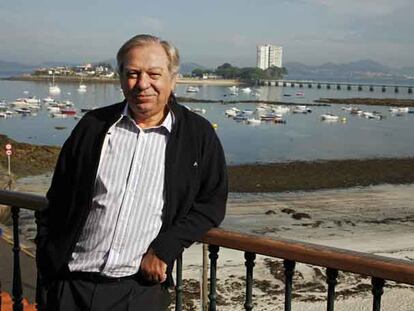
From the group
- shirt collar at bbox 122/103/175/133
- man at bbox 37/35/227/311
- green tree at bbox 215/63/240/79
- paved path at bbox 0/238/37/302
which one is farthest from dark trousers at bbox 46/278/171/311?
green tree at bbox 215/63/240/79

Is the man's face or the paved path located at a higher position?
the man's face

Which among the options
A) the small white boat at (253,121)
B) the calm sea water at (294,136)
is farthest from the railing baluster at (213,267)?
the small white boat at (253,121)

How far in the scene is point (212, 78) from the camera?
18675 cm

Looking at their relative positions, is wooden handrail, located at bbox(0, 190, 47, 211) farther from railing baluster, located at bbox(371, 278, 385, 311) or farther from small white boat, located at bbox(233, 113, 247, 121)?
small white boat, located at bbox(233, 113, 247, 121)

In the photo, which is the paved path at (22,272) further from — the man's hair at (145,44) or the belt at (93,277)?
the man's hair at (145,44)

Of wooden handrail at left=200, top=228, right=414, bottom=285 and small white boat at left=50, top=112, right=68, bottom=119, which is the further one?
small white boat at left=50, top=112, right=68, bottom=119

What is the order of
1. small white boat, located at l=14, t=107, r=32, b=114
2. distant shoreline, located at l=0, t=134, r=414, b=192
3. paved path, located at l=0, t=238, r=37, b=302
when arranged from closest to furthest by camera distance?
paved path, located at l=0, t=238, r=37, b=302 → distant shoreline, located at l=0, t=134, r=414, b=192 → small white boat, located at l=14, t=107, r=32, b=114

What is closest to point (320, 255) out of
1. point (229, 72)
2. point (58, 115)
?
point (58, 115)

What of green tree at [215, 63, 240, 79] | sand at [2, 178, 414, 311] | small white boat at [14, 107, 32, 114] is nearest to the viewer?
sand at [2, 178, 414, 311]

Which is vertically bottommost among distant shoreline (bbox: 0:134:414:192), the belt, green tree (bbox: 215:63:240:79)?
distant shoreline (bbox: 0:134:414:192)

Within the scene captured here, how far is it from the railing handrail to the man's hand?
0.31 m

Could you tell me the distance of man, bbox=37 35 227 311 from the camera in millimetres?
2068

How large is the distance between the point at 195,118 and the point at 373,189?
23.1 meters

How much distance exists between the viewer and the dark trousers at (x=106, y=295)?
2.10 m
